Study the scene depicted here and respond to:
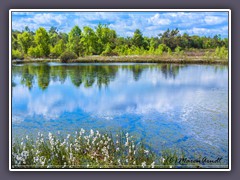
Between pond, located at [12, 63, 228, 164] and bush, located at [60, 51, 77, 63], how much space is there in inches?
4.2

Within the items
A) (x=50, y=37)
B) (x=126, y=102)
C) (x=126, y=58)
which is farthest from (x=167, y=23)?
(x=50, y=37)

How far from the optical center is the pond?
5.20 m

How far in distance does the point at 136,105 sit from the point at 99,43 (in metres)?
0.93

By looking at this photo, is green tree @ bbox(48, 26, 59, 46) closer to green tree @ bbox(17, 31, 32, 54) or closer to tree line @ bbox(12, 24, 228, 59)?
tree line @ bbox(12, 24, 228, 59)

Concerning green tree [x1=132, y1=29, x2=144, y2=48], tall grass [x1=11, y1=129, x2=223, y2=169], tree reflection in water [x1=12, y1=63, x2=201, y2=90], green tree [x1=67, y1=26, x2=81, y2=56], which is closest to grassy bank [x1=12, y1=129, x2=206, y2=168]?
tall grass [x1=11, y1=129, x2=223, y2=169]

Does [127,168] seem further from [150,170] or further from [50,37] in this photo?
[50,37]

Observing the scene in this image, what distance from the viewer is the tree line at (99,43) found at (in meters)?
5.33

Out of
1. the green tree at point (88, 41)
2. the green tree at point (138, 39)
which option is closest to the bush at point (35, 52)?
the green tree at point (88, 41)

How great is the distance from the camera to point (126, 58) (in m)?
5.52

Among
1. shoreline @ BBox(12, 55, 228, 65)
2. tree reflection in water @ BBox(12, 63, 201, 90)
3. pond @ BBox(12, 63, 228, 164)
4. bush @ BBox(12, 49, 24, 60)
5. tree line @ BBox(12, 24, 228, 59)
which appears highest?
tree line @ BBox(12, 24, 228, 59)

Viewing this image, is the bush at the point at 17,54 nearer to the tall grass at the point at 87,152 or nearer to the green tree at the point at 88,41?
the green tree at the point at 88,41

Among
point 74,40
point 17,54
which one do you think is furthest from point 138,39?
point 17,54

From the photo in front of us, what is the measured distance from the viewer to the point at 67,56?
17.8 ft
